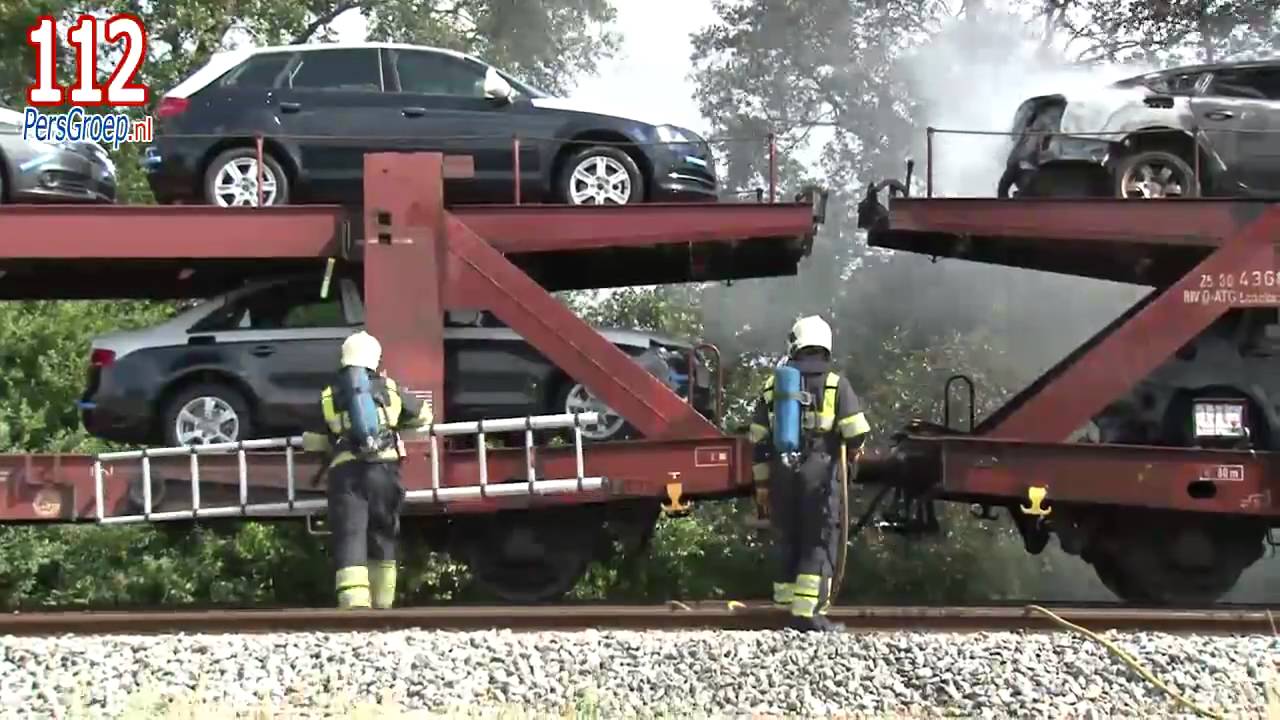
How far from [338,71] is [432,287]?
2148mm

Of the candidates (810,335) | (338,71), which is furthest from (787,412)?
(338,71)

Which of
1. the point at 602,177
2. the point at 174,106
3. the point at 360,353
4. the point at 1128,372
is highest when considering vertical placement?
the point at 174,106

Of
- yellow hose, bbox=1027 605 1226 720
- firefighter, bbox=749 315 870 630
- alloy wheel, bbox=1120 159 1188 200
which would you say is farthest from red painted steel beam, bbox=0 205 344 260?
alloy wheel, bbox=1120 159 1188 200

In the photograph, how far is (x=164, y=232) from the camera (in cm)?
938

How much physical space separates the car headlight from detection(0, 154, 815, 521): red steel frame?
997mm

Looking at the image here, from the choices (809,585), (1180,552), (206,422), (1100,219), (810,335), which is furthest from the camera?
(206,422)

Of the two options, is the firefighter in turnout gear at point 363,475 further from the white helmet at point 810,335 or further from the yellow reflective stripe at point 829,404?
the yellow reflective stripe at point 829,404

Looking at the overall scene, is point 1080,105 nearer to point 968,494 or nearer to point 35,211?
point 968,494

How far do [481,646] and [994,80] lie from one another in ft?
54.8

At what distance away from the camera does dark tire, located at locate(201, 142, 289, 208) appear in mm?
10070

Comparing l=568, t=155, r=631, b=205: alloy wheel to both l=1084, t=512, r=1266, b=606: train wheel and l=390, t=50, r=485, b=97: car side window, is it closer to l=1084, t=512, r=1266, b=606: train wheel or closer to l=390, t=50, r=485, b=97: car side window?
l=390, t=50, r=485, b=97: car side window

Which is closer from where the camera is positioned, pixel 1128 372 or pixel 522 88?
pixel 1128 372

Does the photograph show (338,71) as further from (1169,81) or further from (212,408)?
→ (1169,81)

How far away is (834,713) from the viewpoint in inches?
246
